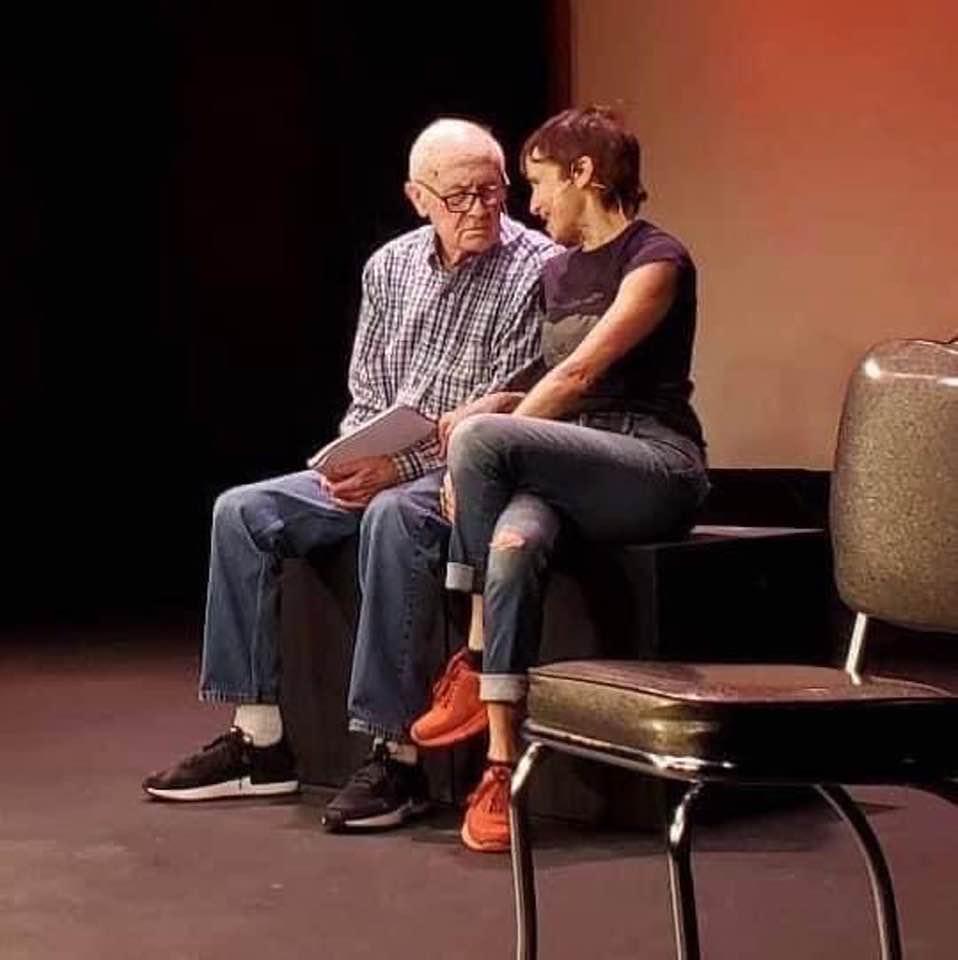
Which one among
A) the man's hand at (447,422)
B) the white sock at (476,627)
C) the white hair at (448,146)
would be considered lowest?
the white sock at (476,627)

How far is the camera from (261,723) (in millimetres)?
3725

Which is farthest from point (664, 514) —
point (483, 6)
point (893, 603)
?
point (483, 6)

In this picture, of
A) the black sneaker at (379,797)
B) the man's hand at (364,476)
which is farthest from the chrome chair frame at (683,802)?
the man's hand at (364,476)

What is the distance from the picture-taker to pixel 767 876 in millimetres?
3121

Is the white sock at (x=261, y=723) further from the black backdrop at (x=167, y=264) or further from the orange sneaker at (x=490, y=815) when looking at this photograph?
the black backdrop at (x=167, y=264)

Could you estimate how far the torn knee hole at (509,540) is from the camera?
325 cm

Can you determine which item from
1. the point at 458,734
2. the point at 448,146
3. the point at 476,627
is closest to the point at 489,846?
the point at 458,734

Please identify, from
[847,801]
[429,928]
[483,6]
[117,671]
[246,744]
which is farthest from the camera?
[483,6]

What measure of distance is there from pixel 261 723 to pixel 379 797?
32cm

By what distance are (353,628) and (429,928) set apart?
0.95 metres

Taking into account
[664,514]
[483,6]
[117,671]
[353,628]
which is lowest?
[117,671]

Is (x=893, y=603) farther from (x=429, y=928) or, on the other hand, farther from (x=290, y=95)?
(x=290, y=95)

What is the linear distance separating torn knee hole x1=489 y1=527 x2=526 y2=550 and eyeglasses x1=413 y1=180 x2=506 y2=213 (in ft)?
2.09

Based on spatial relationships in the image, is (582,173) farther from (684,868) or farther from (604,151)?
(684,868)
